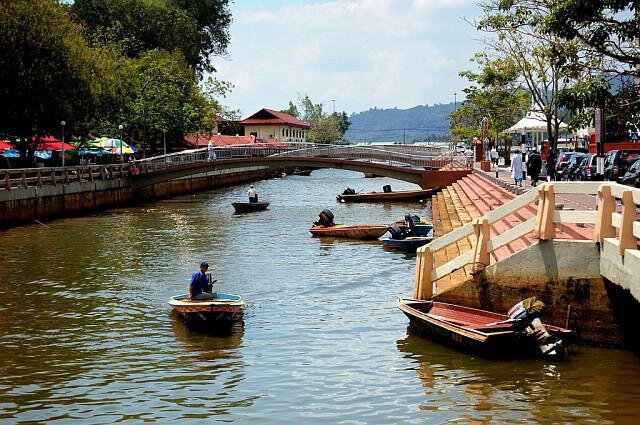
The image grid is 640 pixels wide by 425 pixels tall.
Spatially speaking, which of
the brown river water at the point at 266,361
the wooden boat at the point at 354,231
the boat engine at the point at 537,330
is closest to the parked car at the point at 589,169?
the wooden boat at the point at 354,231

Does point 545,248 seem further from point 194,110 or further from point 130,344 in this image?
point 194,110

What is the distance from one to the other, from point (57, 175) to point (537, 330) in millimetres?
40357

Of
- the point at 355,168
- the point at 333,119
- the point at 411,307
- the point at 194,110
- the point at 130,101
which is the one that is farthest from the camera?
the point at 333,119

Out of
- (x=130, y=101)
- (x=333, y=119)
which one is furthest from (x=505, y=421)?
(x=333, y=119)

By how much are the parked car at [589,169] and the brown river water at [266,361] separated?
1034 centimetres

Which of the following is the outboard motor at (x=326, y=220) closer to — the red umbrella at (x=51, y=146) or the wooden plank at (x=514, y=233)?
the wooden plank at (x=514, y=233)

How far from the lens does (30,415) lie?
13.6 m

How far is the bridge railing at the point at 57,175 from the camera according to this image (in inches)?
1736

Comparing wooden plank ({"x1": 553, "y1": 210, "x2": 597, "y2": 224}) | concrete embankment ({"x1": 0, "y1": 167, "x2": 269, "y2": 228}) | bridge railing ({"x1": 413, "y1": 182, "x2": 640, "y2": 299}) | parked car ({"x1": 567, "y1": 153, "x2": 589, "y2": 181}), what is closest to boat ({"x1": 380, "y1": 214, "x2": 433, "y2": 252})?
parked car ({"x1": 567, "y1": 153, "x2": 589, "y2": 181})

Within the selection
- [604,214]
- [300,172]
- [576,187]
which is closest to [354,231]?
[576,187]

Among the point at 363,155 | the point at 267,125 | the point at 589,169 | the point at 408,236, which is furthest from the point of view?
the point at 267,125

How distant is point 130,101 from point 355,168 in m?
21.9

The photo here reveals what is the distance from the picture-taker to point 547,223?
637 inches

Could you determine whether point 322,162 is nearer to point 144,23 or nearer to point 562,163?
point 562,163
